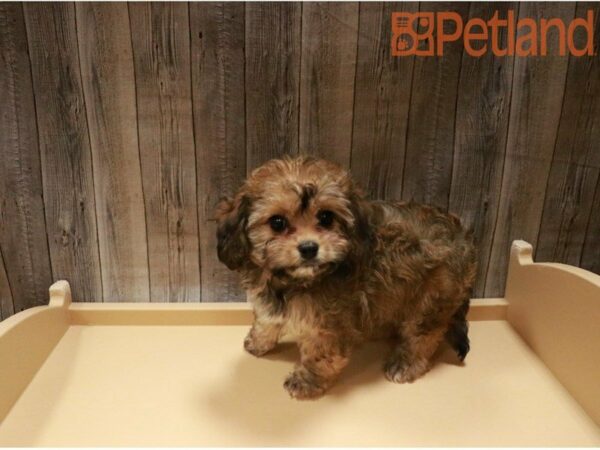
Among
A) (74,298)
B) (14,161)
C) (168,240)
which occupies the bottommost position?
(74,298)

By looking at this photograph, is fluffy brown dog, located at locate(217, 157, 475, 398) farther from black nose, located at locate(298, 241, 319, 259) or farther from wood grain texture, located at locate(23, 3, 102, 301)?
wood grain texture, located at locate(23, 3, 102, 301)

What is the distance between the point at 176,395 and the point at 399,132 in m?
1.14

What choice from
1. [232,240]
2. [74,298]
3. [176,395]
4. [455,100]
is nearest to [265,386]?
[176,395]

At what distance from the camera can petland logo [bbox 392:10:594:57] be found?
67.2 inches

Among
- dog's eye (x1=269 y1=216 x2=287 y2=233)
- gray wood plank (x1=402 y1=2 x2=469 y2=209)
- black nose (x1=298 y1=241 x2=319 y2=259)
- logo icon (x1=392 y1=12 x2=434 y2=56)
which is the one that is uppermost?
logo icon (x1=392 y1=12 x2=434 y2=56)

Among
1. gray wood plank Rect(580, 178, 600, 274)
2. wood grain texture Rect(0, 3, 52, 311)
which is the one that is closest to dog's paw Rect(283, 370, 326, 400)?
wood grain texture Rect(0, 3, 52, 311)

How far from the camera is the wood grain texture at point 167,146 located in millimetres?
1689

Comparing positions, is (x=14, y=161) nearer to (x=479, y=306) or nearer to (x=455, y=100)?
(x=455, y=100)

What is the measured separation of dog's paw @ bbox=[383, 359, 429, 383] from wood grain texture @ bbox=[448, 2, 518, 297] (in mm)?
540

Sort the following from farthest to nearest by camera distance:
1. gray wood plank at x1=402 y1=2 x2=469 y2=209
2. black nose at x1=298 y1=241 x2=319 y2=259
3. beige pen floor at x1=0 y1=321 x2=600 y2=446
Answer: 1. gray wood plank at x1=402 y1=2 x2=469 y2=209
2. beige pen floor at x1=0 y1=321 x2=600 y2=446
3. black nose at x1=298 y1=241 x2=319 y2=259

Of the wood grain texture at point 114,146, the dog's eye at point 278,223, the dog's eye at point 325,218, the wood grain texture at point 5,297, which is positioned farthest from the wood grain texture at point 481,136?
the wood grain texture at point 5,297

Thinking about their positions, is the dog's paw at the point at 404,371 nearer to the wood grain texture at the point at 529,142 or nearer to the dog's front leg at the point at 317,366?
the dog's front leg at the point at 317,366

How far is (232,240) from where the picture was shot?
146 centimetres

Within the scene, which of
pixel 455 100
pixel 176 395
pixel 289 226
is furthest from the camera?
pixel 455 100
